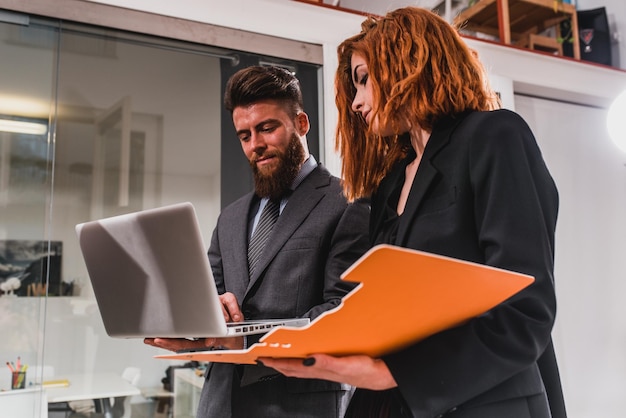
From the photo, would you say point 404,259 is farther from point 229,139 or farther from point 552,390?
point 229,139

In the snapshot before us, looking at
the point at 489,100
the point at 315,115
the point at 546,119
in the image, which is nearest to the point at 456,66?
the point at 489,100

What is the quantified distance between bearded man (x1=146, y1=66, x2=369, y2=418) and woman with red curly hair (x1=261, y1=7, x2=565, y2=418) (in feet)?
0.89

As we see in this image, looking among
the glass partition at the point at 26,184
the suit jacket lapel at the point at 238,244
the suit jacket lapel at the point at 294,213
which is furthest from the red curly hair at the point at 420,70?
the glass partition at the point at 26,184

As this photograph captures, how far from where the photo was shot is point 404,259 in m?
0.55

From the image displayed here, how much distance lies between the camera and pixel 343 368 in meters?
0.68

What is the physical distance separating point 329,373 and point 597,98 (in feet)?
11.4

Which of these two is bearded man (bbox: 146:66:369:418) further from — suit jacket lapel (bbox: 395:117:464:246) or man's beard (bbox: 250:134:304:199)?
suit jacket lapel (bbox: 395:117:464:246)

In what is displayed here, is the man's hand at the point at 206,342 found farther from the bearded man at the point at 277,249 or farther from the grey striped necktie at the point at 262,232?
the grey striped necktie at the point at 262,232

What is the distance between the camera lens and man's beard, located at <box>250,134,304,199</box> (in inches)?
61.1

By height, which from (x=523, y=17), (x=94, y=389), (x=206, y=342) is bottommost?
(x=94, y=389)

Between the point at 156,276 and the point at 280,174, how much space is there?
1.93ft

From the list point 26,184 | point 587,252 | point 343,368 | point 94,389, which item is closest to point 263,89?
point 343,368

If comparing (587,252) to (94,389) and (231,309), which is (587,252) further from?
(231,309)

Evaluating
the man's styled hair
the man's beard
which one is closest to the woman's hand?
the man's beard
